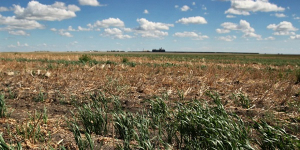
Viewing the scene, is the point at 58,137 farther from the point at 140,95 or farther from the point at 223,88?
the point at 223,88

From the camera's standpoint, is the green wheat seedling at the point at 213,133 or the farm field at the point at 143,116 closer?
the green wheat seedling at the point at 213,133

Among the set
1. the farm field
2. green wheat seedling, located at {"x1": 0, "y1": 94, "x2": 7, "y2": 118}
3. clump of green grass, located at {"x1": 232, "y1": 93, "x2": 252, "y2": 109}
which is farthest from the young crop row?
clump of green grass, located at {"x1": 232, "y1": 93, "x2": 252, "y2": 109}

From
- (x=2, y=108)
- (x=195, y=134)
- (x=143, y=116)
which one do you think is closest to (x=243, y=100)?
(x=195, y=134)

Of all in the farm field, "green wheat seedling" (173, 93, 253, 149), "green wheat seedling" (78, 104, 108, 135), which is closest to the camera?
"green wheat seedling" (173, 93, 253, 149)

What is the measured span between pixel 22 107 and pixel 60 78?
13.3ft

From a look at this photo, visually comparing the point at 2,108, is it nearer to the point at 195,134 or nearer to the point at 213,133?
the point at 195,134

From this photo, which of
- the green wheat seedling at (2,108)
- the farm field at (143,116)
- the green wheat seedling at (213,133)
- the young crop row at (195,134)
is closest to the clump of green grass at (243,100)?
the farm field at (143,116)

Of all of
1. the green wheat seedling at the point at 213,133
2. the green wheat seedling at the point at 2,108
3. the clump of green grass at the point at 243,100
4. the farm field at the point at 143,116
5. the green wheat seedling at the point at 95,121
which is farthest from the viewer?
the clump of green grass at the point at 243,100

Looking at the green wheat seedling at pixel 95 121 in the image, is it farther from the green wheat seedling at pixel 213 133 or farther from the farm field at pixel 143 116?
the green wheat seedling at pixel 213 133

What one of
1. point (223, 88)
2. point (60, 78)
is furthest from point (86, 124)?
point (60, 78)

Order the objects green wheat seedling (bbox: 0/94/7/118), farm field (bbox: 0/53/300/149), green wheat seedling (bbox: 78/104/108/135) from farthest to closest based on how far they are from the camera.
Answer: green wheat seedling (bbox: 0/94/7/118)
green wheat seedling (bbox: 78/104/108/135)
farm field (bbox: 0/53/300/149)

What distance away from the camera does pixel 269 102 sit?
636 cm

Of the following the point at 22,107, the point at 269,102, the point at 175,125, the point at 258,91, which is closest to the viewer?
the point at 175,125

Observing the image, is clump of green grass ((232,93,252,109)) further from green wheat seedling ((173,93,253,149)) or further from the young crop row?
green wheat seedling ((173,93,253,149))
